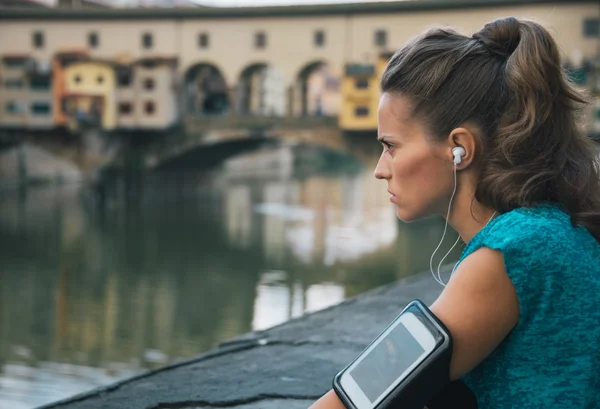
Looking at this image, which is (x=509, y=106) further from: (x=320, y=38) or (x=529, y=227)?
(x=320, y=38)

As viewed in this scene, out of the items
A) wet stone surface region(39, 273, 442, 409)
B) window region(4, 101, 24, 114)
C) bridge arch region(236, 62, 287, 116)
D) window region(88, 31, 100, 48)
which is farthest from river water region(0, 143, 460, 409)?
bridge arch region(236, 62, 287, 116)

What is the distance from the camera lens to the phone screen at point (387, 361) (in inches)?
34.8

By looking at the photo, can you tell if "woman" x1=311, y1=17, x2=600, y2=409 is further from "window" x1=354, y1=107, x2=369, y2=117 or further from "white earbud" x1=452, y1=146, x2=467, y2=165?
"window" x1=354, y1=107, x2=369, y2=117

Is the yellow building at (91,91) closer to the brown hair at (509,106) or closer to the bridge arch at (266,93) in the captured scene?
the bridge arch at (266,93)

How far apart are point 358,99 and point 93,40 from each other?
6890mm

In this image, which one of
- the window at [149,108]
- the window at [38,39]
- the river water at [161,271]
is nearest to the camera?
the river water at [161,271]

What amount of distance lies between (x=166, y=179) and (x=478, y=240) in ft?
71.5

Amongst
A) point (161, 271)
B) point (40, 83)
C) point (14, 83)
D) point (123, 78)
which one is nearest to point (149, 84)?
point (123, 78)

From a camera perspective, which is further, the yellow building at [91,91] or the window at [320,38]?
the yellow building at [91,91]

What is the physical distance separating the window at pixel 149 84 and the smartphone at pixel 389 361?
20461 mm

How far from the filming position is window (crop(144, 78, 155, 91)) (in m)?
20.9

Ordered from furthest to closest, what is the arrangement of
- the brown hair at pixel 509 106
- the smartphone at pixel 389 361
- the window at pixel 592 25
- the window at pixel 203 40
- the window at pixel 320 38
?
the window at pixel 203 40, the window at pixel 320 38, the window at pixel 592 25, the brown hair at pixel 509 106, the smartphone at pixel 389 361

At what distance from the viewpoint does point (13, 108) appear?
21.9 meters

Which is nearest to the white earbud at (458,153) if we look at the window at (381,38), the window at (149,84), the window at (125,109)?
the window at (381,38)
